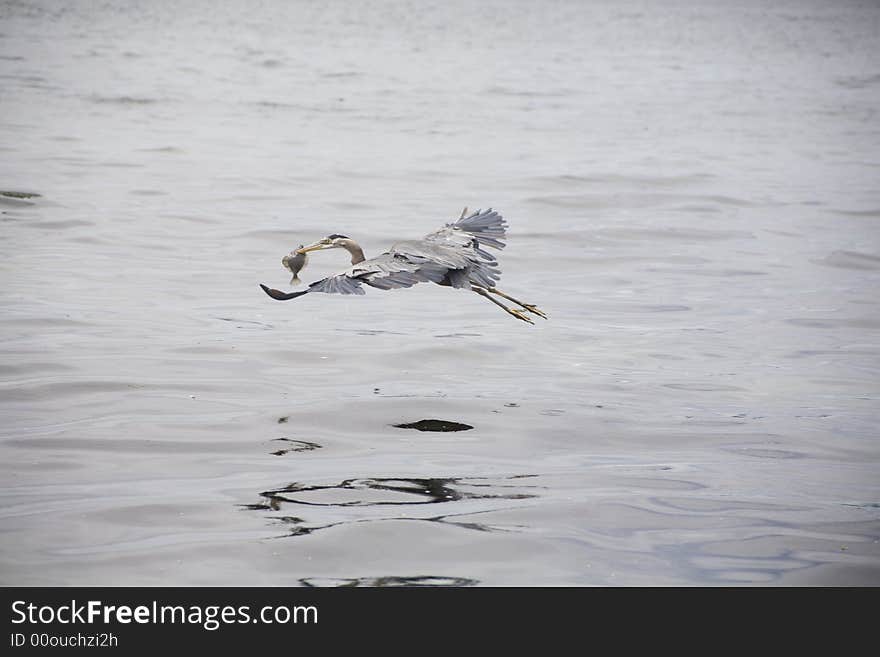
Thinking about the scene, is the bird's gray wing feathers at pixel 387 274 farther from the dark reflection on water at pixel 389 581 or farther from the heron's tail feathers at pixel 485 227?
the dark reflection on water at pixel 389 581

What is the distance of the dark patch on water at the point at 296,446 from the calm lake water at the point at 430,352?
0.24 ft

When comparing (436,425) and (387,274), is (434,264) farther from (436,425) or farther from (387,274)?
(436,425)

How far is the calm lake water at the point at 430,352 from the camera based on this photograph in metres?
7.18

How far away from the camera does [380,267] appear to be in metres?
→ 8.11

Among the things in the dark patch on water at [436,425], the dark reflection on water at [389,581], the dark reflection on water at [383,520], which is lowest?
the dark reflection on water at [389,581]

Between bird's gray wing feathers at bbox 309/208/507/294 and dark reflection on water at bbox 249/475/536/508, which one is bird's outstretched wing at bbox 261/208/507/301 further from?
dark reflection on water at bbox 249/475/536/508

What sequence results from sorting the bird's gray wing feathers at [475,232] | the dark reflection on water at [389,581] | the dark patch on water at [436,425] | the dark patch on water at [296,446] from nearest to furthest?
the dark reflection on water at [389,581]
the dark patch on water at [296,446]
the dark patch on water at [436,425]
the bird's gray wing feathers at [475,232]

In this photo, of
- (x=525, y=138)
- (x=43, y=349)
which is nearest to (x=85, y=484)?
(x=43, y=349)

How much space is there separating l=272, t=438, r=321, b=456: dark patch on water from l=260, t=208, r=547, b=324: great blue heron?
45.7 inches

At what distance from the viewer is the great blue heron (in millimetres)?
7793

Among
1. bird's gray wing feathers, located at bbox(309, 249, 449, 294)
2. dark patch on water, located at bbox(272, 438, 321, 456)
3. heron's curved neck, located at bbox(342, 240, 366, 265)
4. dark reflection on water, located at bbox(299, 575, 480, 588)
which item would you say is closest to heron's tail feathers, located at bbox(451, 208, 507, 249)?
heron's curved neck, located at bbox(342, 240, 366, 265)

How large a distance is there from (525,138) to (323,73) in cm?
1138

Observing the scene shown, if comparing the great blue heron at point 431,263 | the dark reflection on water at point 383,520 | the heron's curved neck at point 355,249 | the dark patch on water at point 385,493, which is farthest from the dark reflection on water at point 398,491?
the heron's curved neck at point 355,249
